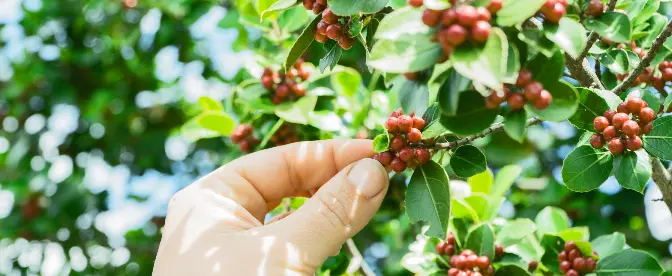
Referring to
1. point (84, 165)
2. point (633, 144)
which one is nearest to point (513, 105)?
point (633, 144)

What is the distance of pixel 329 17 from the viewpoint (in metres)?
1.27

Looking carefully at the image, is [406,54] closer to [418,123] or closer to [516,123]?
[516,123]

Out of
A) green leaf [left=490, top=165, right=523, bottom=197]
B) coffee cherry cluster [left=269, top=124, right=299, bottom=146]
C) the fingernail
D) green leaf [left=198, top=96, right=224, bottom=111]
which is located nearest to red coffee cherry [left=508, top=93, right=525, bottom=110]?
the fingernail

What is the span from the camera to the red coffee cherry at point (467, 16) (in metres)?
0.92

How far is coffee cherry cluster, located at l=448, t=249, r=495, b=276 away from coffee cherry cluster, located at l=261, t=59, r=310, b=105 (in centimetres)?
78

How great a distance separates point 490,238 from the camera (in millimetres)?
1751

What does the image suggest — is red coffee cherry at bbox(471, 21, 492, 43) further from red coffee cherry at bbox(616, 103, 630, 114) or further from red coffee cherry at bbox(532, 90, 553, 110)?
red coffee cherry at bbox(616, 103, 630, 114)

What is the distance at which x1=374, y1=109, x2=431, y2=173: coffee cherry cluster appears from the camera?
1402 mm

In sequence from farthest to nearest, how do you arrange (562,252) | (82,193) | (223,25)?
(82,193)
(223,25)
(562,252)

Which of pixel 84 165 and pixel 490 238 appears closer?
pixel 490 238

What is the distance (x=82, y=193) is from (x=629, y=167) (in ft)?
12.4

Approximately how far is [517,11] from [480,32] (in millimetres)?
96

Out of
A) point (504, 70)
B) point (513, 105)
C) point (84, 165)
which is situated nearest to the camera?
point (504, 70)

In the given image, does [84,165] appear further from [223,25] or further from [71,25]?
[223,25]
